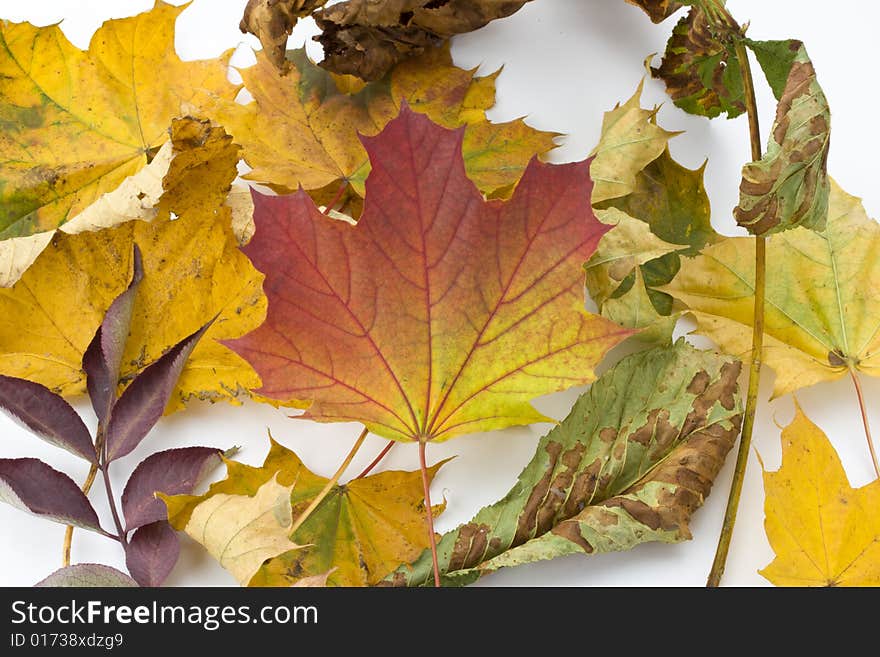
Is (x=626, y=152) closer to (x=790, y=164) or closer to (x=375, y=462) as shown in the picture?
(x=790, y=164)

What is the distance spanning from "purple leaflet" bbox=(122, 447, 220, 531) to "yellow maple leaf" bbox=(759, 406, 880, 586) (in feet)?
1.13

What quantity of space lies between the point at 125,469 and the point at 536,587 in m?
0.27

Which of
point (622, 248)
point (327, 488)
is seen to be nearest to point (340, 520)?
point (327, 488)

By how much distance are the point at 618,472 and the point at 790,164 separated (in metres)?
0.20

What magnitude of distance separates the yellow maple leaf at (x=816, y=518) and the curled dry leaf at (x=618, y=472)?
0.04m

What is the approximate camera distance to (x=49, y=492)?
603 millimetres

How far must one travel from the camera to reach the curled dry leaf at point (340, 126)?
0.69 meters

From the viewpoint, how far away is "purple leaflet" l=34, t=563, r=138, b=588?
59 cm

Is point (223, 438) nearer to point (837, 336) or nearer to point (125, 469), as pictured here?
point (125, 469)

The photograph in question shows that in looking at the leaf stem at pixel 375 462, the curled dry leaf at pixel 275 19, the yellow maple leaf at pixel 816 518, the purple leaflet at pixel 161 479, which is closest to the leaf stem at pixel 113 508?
the purple leaflet at pixel 161 479

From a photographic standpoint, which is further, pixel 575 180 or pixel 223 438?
pixel 223 438

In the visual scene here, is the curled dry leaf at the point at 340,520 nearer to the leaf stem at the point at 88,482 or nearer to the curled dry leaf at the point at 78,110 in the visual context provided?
the leaf stem at the point at 88,482
